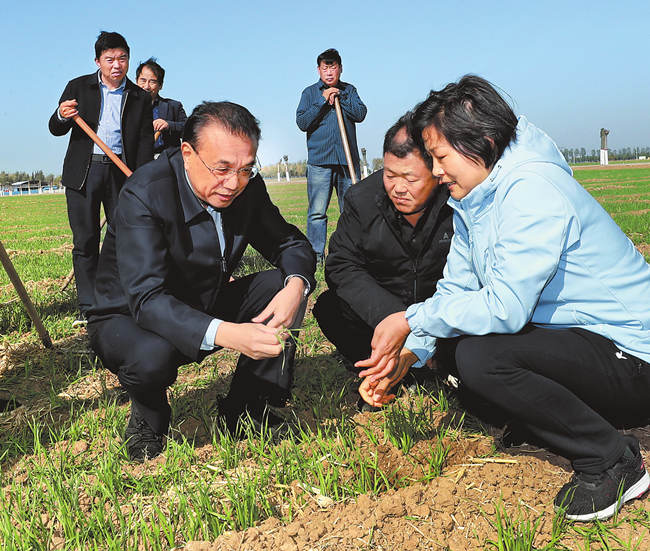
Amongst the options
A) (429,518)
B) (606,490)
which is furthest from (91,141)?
(606,490)

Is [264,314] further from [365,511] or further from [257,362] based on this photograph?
[365,511]

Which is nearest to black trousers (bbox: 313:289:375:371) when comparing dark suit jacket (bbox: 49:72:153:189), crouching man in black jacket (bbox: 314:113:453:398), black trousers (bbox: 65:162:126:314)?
crouching man in black jacket (bbox: 314:113:453:398)

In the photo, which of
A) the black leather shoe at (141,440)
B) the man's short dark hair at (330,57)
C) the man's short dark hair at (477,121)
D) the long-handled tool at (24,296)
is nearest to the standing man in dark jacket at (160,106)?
the man's short dark hair at (330,57)

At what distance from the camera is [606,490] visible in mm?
2064

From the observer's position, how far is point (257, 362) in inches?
108

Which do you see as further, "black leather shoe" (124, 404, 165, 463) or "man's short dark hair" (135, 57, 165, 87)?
"man's short dark hair" (135, 57, 165, 87)

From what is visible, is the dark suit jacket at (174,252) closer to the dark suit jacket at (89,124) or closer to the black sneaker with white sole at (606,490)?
the black sneaker with white sole at (606,490)

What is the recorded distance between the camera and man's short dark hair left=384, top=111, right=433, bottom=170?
8.49 feet

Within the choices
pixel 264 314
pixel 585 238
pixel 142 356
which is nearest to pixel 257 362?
pixel 264 314

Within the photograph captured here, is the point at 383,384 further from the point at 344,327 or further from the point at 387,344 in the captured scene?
the point at 344,327

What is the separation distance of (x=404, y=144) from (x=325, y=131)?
4.04m

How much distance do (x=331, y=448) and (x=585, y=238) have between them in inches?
48.3

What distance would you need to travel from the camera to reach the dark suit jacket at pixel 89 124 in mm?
4625

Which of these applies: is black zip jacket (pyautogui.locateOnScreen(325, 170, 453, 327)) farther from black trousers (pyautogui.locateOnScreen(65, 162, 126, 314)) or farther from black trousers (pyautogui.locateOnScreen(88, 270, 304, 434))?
black trousers (pyautogui.locateOnScreen(65, 162, 126, 314))
